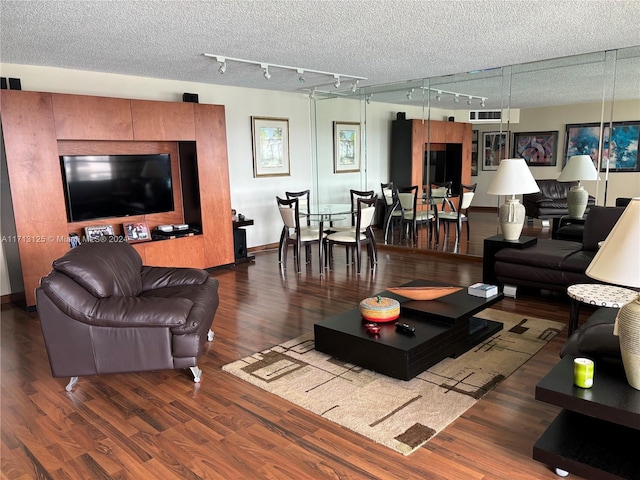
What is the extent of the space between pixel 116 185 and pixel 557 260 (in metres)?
4.87

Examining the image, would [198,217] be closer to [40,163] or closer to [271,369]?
[40,163]

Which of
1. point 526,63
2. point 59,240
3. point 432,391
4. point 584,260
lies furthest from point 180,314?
point 526,63

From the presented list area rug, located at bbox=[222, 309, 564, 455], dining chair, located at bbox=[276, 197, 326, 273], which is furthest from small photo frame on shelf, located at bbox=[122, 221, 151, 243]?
area rug, located at bbox=[222, 309, 564, 455]

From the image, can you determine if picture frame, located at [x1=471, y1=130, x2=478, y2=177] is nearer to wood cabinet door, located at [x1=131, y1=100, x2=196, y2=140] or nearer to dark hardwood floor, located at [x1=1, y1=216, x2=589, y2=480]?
dark hardwood floor, located at [x1=1, y1=216, x2=589, y2=480]

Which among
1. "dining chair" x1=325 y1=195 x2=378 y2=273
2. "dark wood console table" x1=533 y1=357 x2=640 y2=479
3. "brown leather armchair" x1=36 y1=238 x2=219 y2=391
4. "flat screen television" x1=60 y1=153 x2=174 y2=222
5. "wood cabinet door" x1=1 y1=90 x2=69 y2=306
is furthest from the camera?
"dining chair" x1=325 y1=195 x2=378 y2=273

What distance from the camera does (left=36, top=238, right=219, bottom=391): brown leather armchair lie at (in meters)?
2.89

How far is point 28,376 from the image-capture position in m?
3.28

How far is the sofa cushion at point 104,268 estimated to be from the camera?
3008mm

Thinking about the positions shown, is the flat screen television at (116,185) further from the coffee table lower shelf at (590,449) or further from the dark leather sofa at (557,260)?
the coffee table lower shelf at (590,449)

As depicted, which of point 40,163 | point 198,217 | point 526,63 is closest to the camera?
point 40,163

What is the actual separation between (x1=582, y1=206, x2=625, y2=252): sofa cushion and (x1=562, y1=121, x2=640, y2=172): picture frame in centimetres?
104

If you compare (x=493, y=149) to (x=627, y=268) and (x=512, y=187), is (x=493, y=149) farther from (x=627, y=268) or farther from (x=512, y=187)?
(x=627, y=268)

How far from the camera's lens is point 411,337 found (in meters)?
3.05

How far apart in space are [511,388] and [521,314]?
153 centimetres
